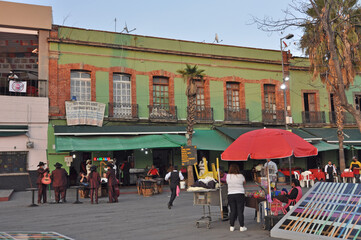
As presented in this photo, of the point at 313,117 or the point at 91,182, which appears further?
the point at 313,117

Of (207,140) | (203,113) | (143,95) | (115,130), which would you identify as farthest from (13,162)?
(203,113)

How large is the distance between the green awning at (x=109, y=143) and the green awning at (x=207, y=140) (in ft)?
2.18

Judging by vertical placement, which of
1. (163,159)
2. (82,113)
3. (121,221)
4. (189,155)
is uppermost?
(82,113)

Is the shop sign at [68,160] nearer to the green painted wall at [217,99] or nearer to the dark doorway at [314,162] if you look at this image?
the green painted wall at [217,99]

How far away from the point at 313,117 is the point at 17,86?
19.4 metres

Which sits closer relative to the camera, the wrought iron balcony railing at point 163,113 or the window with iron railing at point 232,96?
the wrought iron balcony railing at point 163,113

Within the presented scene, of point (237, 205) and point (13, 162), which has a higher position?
point (13, 162)

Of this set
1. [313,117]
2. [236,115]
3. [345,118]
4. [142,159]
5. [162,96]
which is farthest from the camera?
[345,118]

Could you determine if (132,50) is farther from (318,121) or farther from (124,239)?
(124,239)

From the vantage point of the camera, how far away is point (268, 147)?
823 centimetres

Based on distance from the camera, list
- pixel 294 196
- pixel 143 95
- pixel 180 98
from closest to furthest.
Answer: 1. pixel 294 196
2. pixel 143 95
3. pixel 180 98

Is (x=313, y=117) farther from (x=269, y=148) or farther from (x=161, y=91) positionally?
(x=269, y=148)

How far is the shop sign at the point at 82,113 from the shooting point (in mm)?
19766

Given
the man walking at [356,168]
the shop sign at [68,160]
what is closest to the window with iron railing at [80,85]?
the shop sign at [68,160]
